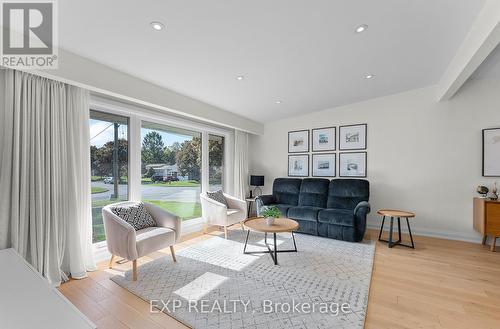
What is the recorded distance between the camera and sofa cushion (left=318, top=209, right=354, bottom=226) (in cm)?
361

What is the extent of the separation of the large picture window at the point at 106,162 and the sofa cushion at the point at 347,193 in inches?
142

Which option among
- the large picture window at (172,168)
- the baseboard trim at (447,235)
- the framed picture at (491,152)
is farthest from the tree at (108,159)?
the framed picture at (491,152)

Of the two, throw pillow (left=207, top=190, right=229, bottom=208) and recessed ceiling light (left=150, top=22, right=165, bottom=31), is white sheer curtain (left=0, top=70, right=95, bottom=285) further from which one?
throw pillow (left=207, top=190, right=229, bottom=208)

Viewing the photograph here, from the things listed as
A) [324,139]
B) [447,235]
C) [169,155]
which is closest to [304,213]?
[324,139]

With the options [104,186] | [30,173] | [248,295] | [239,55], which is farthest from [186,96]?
[248,295]

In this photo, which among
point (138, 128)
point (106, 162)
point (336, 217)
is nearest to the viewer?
point (106, 162)

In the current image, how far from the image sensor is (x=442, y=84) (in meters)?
3.53

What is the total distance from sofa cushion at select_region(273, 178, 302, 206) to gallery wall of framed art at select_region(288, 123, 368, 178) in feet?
1.36

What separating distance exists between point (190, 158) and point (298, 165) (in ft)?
8.04

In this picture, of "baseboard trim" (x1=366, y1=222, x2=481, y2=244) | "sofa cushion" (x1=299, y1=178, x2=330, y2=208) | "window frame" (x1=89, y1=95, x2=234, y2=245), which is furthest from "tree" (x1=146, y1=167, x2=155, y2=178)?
"baseboard trim" (x1=366, y1=222, x2=481, y2=244)

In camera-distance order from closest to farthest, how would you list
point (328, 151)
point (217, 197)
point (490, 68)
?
point (490, 68)
point (217, 197)
point (328, 151)

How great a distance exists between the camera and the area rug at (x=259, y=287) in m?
1.85

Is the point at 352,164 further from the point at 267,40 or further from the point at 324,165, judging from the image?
the point at 267,40

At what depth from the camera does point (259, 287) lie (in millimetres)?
2299
